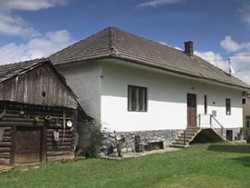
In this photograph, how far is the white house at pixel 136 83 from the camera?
18812mm

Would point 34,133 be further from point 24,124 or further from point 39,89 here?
point 39,89

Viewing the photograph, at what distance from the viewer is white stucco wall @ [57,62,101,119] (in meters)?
18.7

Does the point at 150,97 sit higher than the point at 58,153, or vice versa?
the point at 150,97

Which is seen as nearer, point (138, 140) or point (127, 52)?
point (127, 52)

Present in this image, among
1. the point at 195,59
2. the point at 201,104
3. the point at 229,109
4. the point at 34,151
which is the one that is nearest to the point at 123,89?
the point at 34,151

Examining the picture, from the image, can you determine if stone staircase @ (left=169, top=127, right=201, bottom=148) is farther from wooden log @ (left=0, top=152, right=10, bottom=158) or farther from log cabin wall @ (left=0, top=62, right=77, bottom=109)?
wooden log @ (left=0, top=152, right=10, bottom=158)

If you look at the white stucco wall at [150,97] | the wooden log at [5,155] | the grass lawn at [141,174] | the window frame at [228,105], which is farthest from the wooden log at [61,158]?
the window frame at [228,105]

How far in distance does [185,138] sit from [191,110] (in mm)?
2957

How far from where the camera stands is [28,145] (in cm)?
1537

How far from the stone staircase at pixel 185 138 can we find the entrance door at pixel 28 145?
9.14 meters

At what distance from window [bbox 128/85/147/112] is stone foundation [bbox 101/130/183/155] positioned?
4.12 feet

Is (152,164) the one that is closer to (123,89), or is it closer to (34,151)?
(34,151)

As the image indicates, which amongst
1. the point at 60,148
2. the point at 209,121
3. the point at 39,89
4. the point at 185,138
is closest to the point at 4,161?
the point at 60,148

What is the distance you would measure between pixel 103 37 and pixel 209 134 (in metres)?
9.71
